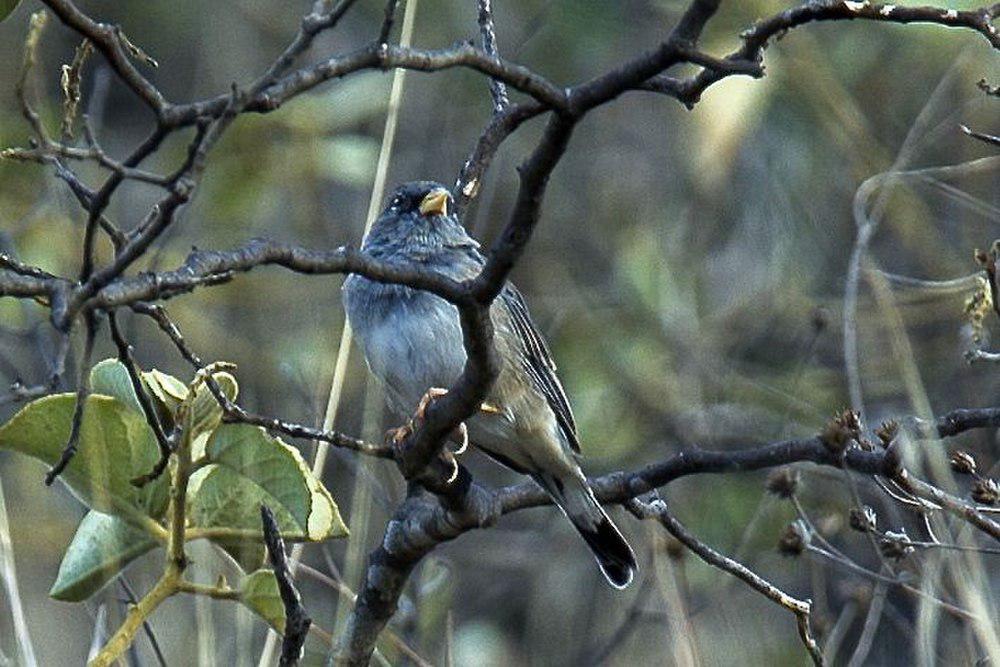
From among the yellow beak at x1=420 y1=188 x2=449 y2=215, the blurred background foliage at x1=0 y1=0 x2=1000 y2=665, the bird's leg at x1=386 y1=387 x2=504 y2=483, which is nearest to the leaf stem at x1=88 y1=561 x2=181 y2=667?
the bird's leg at x1=386 y1=387 x2=504 y2=483

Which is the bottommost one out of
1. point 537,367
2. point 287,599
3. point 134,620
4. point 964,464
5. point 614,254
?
point 134,620

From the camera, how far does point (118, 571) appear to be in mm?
3188

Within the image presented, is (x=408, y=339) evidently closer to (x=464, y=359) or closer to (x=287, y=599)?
(x=464, y=359)

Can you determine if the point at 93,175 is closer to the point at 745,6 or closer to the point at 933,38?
the point at 745,6

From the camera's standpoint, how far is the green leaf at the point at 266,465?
127 inches

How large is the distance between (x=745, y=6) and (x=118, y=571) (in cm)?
504

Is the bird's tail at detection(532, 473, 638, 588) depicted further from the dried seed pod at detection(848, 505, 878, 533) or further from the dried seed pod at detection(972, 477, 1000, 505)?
the dried seed pod at detection(972, 477, 1000, 505)

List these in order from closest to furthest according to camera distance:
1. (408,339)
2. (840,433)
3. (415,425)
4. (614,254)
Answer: (840,433), (415,425), (408,339), (614,254)

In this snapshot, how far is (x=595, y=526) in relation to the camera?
4.69 metres

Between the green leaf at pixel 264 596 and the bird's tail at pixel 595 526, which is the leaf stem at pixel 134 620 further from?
the bird's tail at pixel 595 526

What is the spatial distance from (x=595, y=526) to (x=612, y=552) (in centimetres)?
12

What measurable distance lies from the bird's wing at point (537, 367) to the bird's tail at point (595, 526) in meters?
0.16

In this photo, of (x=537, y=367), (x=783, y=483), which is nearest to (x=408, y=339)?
(x=537, y=367)

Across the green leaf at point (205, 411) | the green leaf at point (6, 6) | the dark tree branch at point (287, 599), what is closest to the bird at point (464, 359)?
the green leaf at point (205, 411)
